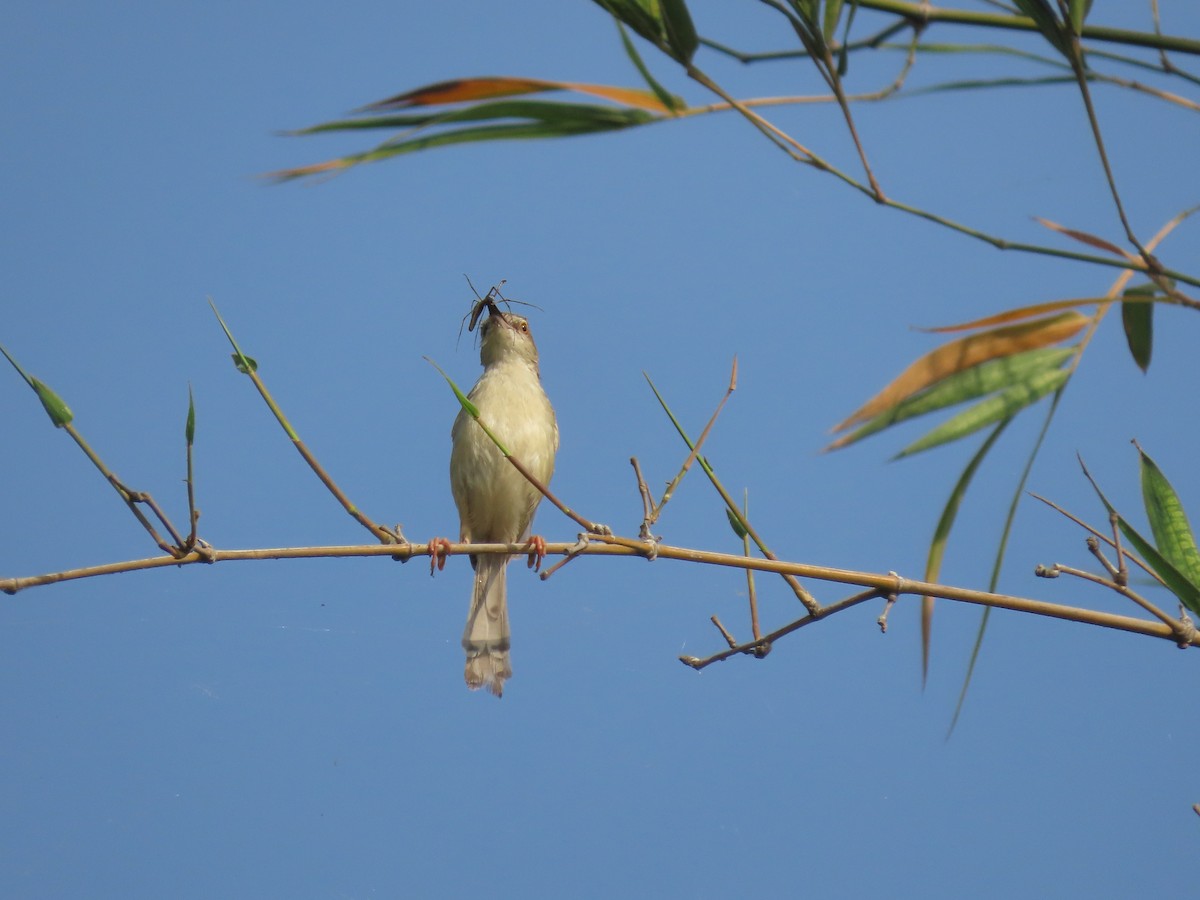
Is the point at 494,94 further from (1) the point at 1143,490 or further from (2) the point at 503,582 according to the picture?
(2) the point at 503,582

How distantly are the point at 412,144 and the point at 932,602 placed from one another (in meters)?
1.26

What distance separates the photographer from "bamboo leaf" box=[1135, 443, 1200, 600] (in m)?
2.32

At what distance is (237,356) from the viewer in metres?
2.10

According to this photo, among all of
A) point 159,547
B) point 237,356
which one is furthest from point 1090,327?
point 159,547

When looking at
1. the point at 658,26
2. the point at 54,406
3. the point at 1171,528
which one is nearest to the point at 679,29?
the point at 658,26

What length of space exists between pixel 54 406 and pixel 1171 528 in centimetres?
211

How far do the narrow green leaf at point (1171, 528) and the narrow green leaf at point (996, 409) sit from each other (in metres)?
0.39

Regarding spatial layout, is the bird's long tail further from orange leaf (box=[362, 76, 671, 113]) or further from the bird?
orange leaf (box=[362, 76, 671, 113])

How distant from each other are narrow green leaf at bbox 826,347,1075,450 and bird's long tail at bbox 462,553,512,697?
297 centimetres

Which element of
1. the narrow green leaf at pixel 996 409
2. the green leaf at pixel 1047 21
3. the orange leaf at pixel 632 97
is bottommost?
the narrow green leaf at pixel 996 409

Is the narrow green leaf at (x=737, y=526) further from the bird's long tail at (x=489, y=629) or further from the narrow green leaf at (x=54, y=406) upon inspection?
the bird's long tail at (x=489, y=629)

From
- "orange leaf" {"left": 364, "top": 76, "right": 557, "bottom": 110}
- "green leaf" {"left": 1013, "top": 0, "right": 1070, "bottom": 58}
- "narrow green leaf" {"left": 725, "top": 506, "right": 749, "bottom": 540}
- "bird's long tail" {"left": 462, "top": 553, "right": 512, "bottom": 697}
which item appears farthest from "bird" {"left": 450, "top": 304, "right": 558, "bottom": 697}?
"green leaf" {"left": 1013, "top": 0, "right": 1070, "bottom": 58}

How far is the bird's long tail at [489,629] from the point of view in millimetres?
4715

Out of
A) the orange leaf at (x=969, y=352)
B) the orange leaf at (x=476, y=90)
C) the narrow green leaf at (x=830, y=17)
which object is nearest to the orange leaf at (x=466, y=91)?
the orange leaf at (x=476, y=90)
